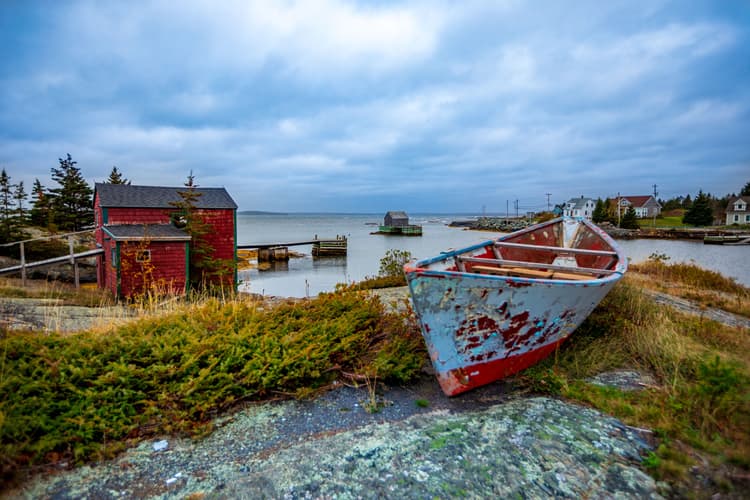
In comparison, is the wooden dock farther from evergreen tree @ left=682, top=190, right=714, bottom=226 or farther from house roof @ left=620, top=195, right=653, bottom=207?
house roof @ left=620, top=195, right=653, bottom=207

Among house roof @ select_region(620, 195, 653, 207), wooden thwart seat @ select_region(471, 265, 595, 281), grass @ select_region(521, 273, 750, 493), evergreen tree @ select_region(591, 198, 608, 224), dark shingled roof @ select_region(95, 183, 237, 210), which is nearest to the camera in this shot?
grass @ select_region(521, 273, 750, 493)

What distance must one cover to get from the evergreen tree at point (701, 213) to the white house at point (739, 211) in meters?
4.46

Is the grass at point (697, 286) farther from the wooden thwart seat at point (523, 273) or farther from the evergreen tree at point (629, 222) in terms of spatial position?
the evergreen tree at point (629, 222)

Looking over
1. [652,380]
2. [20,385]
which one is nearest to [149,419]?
[20,385]

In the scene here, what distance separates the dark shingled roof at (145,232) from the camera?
47.0 ft

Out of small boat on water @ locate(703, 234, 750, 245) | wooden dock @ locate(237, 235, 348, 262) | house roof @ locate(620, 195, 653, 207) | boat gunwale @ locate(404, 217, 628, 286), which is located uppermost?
house roof @ locate(620, 195, 653, 207)

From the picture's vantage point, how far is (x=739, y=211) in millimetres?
70125

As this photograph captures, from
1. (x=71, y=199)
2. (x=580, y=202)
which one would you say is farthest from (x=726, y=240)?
(x=71, y=199)

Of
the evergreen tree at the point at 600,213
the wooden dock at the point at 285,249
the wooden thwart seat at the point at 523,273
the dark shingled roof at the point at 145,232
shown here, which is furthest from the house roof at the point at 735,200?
the dark shingled roof at the point at 145,232

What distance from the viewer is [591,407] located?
4.06 m

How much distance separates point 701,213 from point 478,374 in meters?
87.3

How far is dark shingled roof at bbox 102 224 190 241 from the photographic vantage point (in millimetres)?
14330

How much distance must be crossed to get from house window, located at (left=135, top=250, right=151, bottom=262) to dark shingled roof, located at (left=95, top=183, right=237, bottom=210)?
2.99 meters

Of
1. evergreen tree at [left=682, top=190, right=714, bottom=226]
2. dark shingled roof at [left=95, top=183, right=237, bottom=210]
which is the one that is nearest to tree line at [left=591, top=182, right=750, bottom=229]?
evergreen tree at [left=682, top=190, right=714, bottom=226]
